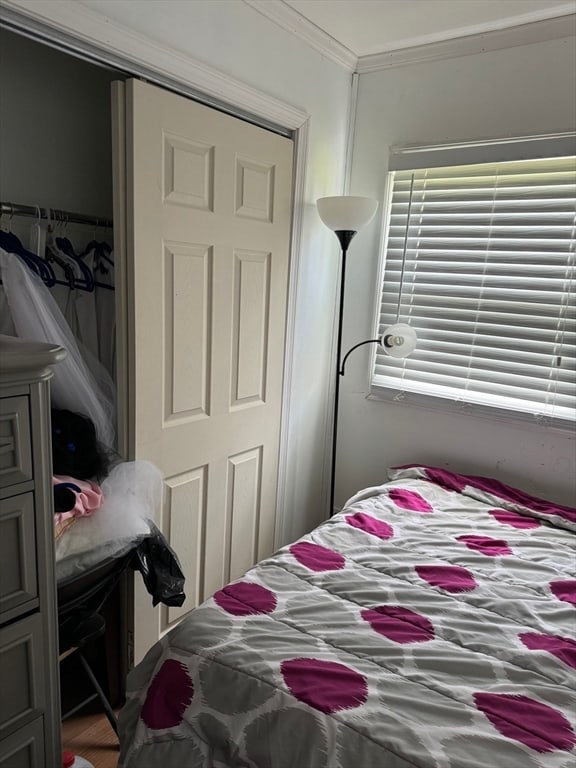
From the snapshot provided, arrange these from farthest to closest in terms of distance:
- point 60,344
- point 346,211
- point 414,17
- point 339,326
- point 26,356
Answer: point 339,326 < point 346,211 < point 414,17 < point 60,344 < point 26,356

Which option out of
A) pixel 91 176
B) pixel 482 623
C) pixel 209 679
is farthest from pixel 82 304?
pixel 482 623

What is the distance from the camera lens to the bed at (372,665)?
1.03m

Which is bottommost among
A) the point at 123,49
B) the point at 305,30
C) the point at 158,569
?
the point at 158,569

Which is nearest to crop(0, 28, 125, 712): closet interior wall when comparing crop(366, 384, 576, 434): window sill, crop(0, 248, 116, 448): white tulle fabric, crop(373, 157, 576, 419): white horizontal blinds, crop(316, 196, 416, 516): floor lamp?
crop(0, 248, 116, 448): white tulle fabric

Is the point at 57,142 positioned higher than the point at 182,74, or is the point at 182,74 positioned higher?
the point at 182,74

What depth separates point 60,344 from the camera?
1629mm

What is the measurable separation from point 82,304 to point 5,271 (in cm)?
38

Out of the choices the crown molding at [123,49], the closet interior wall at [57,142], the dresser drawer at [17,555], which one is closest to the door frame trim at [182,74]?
the crown molding at [123,49]

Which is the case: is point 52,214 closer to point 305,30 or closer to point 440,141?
point 305,30

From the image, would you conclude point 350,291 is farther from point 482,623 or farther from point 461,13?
point 482,623

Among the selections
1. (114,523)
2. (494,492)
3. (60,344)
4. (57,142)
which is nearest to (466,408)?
(494,492)

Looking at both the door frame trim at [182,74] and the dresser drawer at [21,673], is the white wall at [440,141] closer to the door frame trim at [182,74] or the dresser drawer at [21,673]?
the door frame trim at [182,74]

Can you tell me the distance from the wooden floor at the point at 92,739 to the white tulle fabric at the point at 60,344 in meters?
0.95

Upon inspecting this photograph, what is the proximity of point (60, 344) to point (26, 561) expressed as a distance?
700 millimetres
